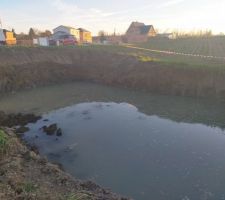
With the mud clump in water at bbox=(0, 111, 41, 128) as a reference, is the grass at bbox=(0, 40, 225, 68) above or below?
above

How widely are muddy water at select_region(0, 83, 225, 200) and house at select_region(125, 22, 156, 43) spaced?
5061cm

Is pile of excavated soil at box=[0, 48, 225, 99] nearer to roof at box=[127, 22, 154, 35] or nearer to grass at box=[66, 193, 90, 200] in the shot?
grass at box=[66, 193, 90, 200]

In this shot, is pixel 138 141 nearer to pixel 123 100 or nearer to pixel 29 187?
pixel 29 187

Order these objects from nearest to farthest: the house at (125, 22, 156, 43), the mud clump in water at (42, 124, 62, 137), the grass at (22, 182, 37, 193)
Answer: the grass at (22, 182, 37, 193), the mud clump in water at (42, 124, 62, 137), the house at (125, 22, 156, 43)

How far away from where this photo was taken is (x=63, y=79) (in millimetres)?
48188

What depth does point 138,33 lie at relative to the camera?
284ft

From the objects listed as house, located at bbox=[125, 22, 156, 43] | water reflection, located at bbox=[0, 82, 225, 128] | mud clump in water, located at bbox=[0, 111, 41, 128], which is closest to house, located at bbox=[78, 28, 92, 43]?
house, located at bbox=[125, 22, 156, 43]

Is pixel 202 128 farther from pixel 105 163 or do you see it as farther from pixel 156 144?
pixel 105 163

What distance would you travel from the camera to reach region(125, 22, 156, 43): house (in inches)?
3344

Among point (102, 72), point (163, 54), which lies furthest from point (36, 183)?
point (163, 54)

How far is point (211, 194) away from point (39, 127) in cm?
1548

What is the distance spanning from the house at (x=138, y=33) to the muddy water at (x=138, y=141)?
166ft

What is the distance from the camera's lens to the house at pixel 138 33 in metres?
84.9

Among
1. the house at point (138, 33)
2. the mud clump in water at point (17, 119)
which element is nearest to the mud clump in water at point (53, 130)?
the mud clump in water at point (17, 119)
